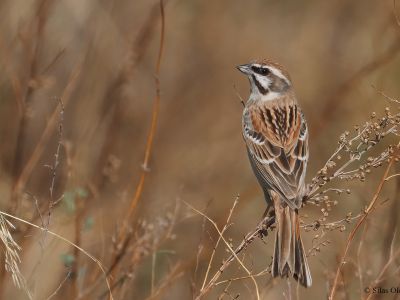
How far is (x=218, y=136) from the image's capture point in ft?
27.2

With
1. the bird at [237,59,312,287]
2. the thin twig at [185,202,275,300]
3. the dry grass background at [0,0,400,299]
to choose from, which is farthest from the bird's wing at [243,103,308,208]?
the thin twig at [185,202,275,300]

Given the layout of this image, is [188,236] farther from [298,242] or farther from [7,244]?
[7,244]

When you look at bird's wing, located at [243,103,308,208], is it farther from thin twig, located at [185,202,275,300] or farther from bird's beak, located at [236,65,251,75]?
thin twig, located at [185,202,275,300]

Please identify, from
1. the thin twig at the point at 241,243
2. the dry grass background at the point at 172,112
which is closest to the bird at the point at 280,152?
the thin twig at the point at 241,243

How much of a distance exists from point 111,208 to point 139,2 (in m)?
3.05

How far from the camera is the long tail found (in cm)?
422

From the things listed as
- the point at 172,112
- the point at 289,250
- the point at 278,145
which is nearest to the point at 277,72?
the point at 278,145

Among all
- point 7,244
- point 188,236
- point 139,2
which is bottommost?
point 188,236

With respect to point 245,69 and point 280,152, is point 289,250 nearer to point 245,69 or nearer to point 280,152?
point 280,152

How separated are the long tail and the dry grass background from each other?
0.42 m

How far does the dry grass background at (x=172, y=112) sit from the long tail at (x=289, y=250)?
1.38ft

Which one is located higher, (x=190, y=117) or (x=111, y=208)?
(x=190, y=117)

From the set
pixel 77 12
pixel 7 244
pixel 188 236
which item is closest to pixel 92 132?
pixel 188 236

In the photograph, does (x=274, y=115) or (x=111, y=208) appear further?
(x=111, y=208)
